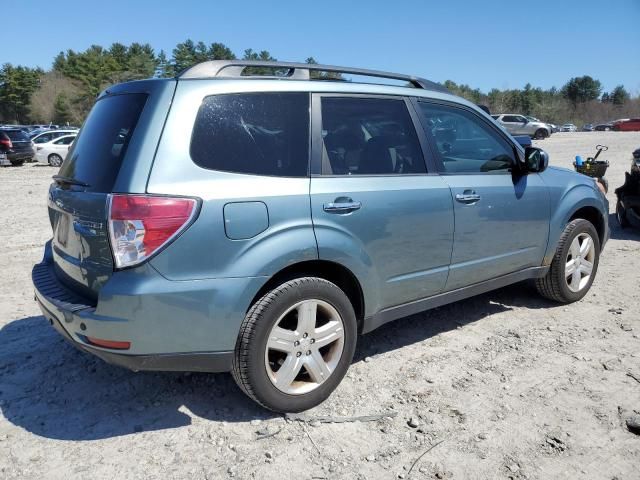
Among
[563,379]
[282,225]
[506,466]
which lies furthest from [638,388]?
[282,225]

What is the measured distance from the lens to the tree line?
266 ft

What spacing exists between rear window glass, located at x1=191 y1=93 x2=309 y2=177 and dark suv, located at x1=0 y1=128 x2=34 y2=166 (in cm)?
2146

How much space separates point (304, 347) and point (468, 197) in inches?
63.2

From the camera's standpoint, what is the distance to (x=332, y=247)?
9.18ft

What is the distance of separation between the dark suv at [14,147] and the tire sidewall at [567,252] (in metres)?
21.8

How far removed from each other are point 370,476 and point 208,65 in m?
2.27

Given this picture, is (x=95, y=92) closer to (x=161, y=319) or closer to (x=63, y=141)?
(x=63, y=141)

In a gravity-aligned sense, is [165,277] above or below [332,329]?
above

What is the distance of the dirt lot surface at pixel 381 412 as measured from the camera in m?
2.46

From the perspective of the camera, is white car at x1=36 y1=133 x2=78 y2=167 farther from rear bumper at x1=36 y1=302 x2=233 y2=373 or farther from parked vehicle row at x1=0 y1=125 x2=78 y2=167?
rear bumper at x1=36 y1=302 x2=233 y2=373

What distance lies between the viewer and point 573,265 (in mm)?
4574

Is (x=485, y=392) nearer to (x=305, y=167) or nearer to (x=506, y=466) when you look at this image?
(x=506, y=466)

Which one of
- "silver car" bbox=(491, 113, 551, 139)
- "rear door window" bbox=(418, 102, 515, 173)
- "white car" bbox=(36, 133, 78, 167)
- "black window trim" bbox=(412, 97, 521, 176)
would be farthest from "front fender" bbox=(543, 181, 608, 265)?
"silver car" bbox=(491, 113, 551, 139)

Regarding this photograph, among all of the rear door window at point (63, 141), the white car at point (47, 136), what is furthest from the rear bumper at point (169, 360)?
the white car at point (47, 136)
